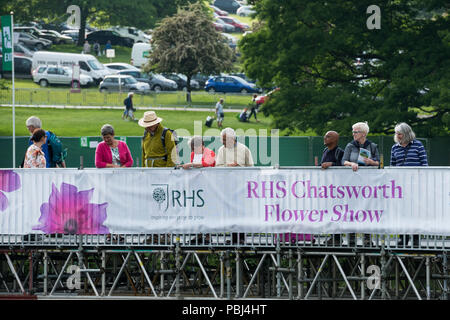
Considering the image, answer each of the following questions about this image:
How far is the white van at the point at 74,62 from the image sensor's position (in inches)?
2527

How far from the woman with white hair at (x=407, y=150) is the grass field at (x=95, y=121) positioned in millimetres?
33381

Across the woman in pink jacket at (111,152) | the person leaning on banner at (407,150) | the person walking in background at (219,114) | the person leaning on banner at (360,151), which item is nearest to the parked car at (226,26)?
the person walking in background at (219,114)

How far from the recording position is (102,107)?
185ft

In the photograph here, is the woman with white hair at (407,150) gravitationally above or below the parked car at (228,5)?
below

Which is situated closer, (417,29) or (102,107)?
(417,29)

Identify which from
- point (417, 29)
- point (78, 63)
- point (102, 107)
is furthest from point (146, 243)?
point (78, 63)

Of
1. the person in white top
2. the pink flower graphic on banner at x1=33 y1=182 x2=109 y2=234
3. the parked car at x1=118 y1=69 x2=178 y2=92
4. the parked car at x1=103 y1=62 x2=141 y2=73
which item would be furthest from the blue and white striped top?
the parked car at x1=103 y1=62 x2=141 y2=73

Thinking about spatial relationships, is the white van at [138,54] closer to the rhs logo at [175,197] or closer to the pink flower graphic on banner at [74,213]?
the pink flower graphic on banner at [74,213]

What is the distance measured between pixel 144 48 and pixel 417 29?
123 feet

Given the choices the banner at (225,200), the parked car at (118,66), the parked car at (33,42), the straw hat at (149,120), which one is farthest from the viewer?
the parked car at (33,42)

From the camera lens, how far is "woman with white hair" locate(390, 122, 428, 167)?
45.4 ft

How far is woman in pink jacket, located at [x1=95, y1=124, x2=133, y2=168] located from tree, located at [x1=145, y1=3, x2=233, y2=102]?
48.1 metres

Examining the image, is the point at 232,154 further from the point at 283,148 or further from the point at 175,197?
the point at 283,148
